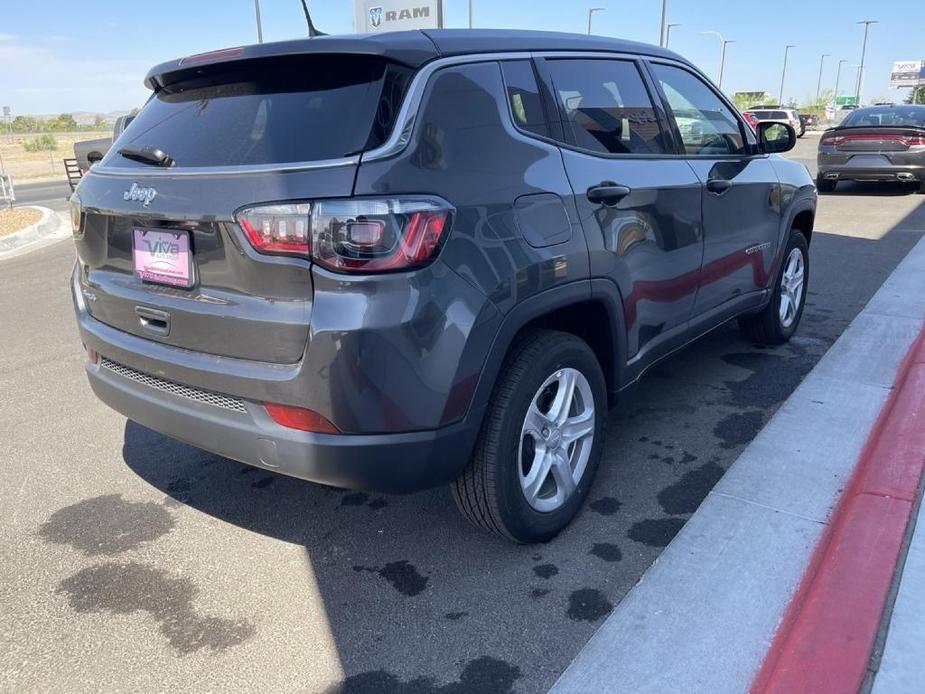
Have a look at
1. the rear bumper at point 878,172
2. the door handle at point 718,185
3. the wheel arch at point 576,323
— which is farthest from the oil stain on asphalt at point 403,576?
the rear bumper at point 878,172

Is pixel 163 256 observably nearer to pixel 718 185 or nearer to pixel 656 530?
pixel 656 530

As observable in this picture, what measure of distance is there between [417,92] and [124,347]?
4.59 ft

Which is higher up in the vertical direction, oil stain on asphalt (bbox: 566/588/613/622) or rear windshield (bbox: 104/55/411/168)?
rear windshield (bbox: 104/55/411/168)

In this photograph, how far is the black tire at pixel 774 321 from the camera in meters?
4.94

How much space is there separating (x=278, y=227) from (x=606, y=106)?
1671mm

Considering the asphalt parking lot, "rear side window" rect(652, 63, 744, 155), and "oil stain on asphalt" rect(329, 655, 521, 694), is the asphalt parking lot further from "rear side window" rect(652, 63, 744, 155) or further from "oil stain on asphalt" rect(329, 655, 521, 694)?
"rear side window" rect(652, 63, 744, 155)

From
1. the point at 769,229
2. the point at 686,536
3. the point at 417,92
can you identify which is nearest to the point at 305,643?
the point at 686,536

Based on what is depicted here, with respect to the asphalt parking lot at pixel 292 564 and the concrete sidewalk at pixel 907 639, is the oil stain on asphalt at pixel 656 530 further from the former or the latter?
the concrete sidewalk at pixel 907 639

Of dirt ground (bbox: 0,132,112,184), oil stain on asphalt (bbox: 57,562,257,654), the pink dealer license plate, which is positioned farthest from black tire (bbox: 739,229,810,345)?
dirt ground (bbox: 0,132,112,184)

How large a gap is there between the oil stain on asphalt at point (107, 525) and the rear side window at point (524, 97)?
214 cm

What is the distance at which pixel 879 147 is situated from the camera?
12.6 metres

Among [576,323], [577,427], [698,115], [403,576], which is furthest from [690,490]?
[698,115]

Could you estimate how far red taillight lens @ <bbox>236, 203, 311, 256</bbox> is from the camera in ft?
7.32

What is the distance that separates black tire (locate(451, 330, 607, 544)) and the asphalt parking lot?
17 cm
